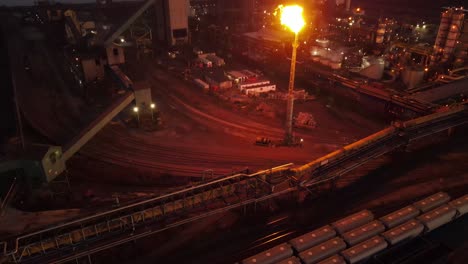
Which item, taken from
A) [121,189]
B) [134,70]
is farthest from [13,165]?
[134,70]

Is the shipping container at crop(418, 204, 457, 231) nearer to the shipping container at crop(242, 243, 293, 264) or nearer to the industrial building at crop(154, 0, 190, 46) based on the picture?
the shipping container at crop(242, 243, 293, 264)

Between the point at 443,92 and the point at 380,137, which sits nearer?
the point at 380,137

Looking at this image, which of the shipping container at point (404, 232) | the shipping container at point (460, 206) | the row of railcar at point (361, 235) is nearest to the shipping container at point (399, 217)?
the row of railcar at point (361, 235)

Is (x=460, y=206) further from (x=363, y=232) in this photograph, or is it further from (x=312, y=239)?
(x=312, y=239)

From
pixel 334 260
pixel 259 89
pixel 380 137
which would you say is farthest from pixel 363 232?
pixel 259 89

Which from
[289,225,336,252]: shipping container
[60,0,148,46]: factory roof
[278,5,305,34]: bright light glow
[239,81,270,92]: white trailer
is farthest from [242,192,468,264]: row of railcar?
[60,0,148,46]: factory roof
